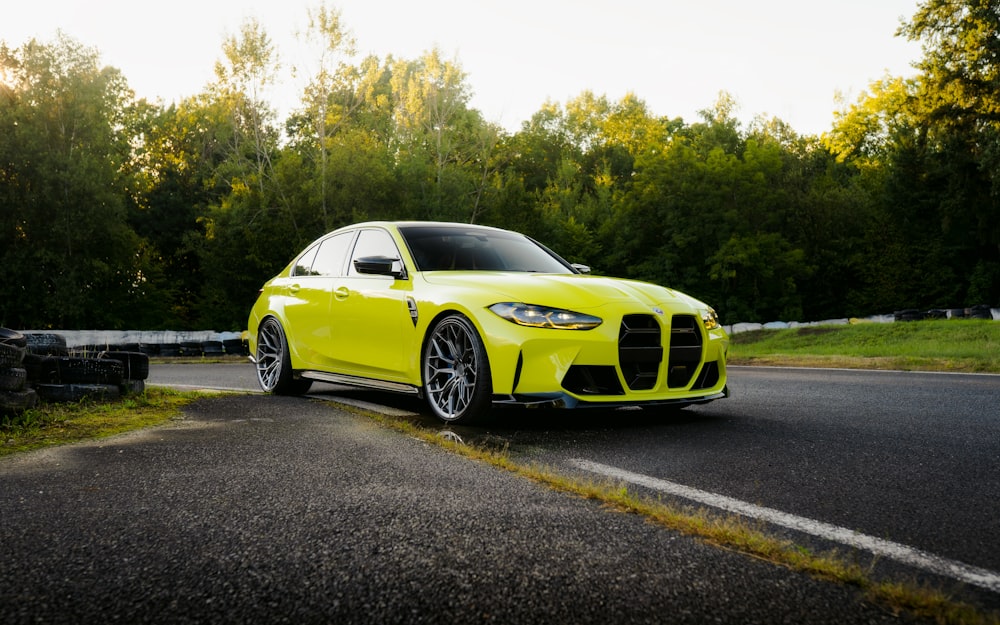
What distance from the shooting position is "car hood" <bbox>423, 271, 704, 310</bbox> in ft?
18.9

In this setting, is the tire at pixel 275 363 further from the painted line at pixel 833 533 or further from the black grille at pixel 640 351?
the painted line at pixel 833 533

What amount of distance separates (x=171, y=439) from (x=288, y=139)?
48.3 m

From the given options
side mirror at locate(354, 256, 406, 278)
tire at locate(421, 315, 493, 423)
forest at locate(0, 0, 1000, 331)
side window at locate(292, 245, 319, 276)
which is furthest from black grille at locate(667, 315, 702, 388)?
forest at locate(0, 0, 1000, 331)

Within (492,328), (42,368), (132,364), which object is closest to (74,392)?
(42,368)

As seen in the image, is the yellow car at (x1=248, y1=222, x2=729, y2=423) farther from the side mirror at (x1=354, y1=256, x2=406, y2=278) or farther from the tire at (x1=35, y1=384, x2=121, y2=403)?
the tire at (x1=35, y1=384, x2=121, y2=403)

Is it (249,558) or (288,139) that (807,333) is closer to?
(249,558)

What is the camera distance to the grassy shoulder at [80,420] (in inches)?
212

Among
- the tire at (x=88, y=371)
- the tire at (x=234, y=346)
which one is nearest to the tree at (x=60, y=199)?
the tire at (x=234, y=346)

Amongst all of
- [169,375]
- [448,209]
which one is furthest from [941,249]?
[169,375]

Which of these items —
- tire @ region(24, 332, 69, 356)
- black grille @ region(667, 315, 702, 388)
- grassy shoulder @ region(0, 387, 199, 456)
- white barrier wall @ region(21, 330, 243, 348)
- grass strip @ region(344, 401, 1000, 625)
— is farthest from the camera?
white barrier wall @ region(21, 330, 243, 348)

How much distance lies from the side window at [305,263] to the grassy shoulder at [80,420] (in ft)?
5.54

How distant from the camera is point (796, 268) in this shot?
4294 cm

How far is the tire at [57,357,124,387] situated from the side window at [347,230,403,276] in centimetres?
237

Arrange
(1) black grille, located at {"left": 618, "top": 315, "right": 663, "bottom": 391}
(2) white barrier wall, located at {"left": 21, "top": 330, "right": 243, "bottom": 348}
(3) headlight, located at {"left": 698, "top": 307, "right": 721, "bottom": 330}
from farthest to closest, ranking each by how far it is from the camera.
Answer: (2) white barrier wall, located at {"left": 21, "top": 330, "right": 243, "bottom": 348}
(3) headlight, located at {"left": 698, "top": 307, "right": 721, "bottom": 330}
(1) black grille, located at {"left": 618, "top": 315, "right": 663, "bottom": 391}
